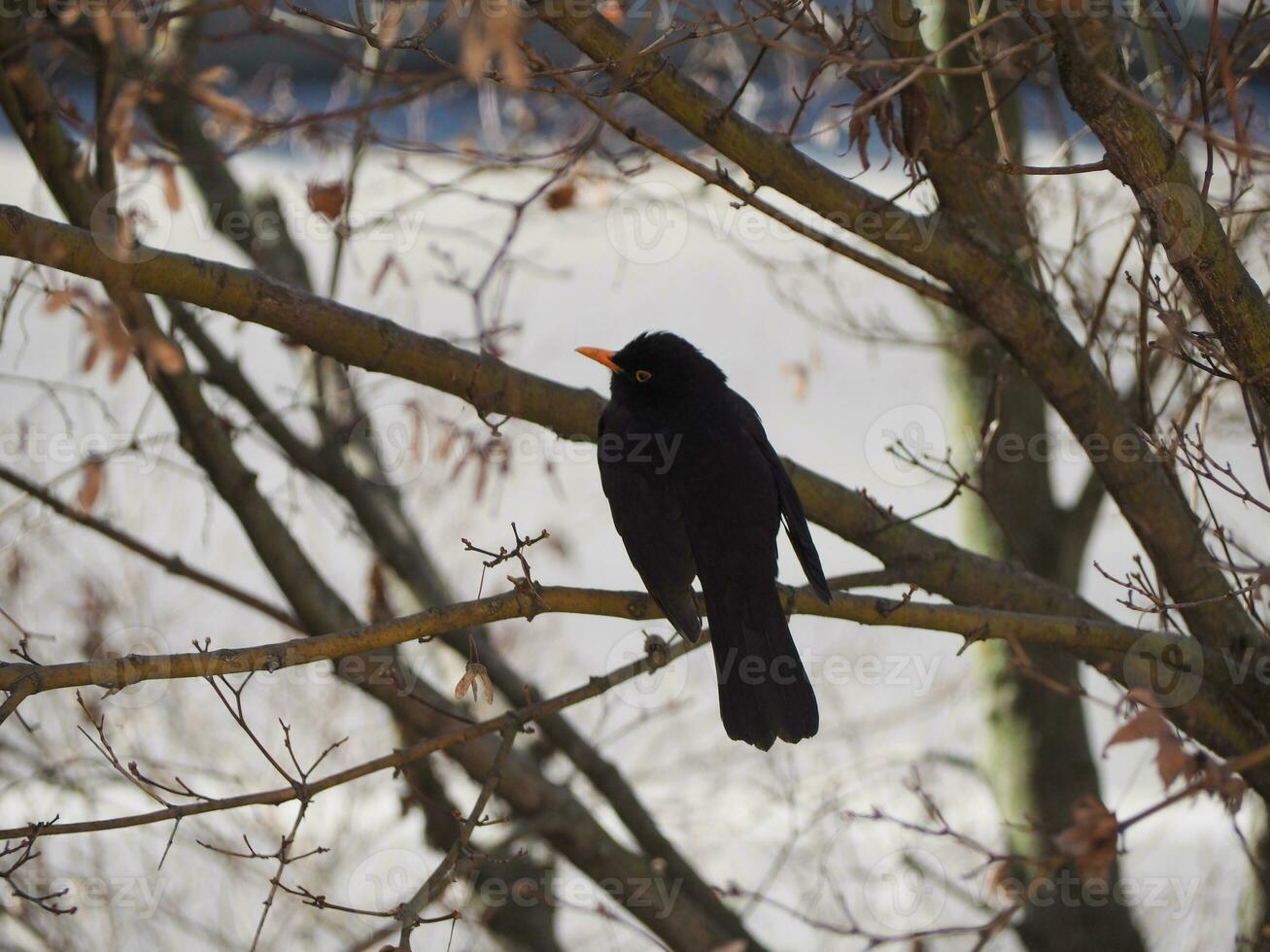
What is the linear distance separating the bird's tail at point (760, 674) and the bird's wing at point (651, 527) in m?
0.12

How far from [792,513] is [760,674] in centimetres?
53

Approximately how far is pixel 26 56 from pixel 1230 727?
4.27m

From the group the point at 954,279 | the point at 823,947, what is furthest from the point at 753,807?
the point at 954,279

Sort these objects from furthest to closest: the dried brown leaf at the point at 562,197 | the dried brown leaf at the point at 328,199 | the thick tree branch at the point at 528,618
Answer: the dried brown leaf at the point at 562,197 < the dried brown leaf at the point at 328,199 < the thick tree branch at the point at 528,618

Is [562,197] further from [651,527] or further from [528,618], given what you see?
[528,618]

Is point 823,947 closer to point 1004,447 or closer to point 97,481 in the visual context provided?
point 1004,447

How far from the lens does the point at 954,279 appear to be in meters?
3.78

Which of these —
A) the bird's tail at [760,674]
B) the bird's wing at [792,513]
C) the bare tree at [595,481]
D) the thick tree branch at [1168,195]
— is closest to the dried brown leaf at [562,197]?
the bare tree at [595,481]

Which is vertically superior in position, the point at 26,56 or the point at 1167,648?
the point at 26,56

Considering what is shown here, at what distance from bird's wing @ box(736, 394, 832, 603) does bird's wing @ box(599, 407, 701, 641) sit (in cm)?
31

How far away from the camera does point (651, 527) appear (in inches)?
152

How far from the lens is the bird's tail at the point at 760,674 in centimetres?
356

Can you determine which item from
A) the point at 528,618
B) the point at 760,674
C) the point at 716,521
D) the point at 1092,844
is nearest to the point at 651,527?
the point at 716,521

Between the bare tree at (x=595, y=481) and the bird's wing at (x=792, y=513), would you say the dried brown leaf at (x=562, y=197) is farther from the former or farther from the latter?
the bird's wing at (x=792, y=513)
